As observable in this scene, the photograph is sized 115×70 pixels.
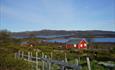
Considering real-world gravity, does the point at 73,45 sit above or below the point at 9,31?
below

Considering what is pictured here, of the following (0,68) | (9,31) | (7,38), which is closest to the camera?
(0,68)

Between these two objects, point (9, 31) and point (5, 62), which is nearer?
point (5, 62)

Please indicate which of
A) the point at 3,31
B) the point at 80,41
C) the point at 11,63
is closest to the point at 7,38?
the point at 3,31

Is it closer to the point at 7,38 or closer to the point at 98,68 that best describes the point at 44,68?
the point at 98,68

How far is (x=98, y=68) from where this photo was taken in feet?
45.8

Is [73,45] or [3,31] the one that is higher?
[3,31]

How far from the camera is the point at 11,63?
42.2ft

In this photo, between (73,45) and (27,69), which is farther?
(73,45)

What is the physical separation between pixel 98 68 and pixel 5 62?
5557 mm

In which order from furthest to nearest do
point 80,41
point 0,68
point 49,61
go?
point 80,41
point 49,61
point 0,68

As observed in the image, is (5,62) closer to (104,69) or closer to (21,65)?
(21,65)

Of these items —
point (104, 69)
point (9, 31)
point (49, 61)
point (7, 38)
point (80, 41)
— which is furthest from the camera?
point (80, 41)

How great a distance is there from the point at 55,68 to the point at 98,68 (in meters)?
2.64

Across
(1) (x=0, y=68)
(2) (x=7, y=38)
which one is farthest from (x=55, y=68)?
(2) (x=7, y=38)
